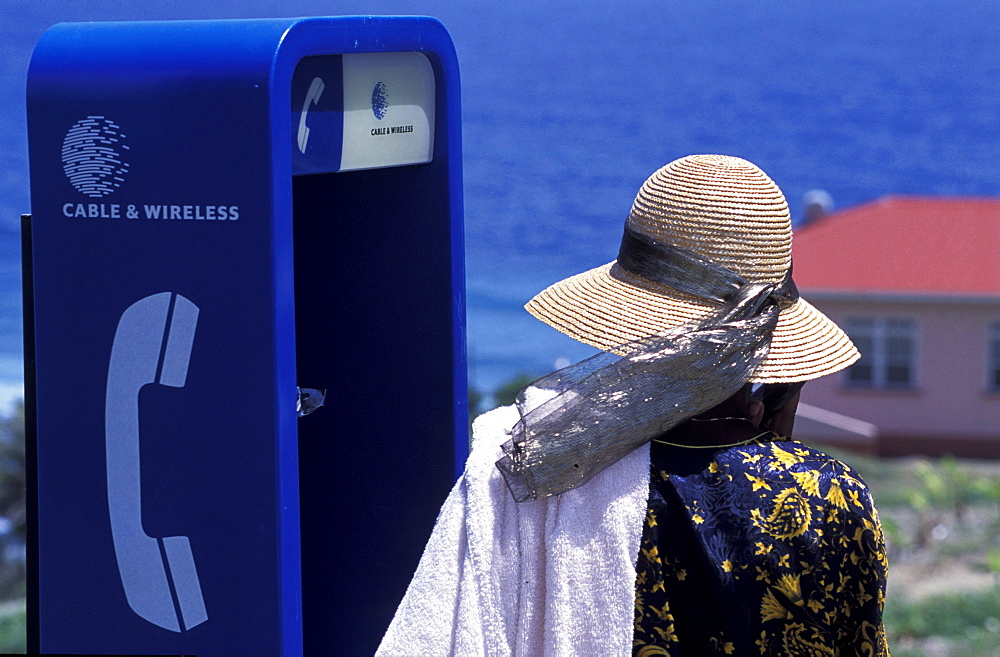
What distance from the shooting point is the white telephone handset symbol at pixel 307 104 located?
1873 mm

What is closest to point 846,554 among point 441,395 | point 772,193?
point 772,193

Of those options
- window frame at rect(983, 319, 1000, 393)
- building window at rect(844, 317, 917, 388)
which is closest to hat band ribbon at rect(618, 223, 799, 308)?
building window at rect(844, 317, 917, 388)

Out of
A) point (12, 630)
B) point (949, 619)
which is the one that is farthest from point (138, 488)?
point (949, 619)

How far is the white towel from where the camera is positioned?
5.27 feet

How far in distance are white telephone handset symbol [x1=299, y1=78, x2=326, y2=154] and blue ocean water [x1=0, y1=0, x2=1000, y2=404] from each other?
82.2 ft

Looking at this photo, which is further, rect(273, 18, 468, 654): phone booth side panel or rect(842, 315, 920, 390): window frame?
rect(842, 315, 920, 390): window frame

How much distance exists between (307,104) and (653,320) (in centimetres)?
64

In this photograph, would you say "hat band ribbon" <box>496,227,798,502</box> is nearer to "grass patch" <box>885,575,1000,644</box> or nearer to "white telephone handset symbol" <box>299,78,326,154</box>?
"white telephone handset symbol" <box>299,78,326,154</box>

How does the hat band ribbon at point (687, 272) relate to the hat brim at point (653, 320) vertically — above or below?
above

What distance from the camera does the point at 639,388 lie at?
5.52 feet

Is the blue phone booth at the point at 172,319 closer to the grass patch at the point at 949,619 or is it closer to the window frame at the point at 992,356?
the grass patch at the point at 949,619

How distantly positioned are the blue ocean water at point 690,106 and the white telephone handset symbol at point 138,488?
2517 cm

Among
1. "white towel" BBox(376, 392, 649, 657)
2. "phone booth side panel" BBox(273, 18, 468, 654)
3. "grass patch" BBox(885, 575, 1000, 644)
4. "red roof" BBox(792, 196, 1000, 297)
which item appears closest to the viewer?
"white towel" BBox(376, 392, 649, 657)

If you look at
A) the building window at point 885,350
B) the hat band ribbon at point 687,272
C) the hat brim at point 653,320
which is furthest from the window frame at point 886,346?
the hat band ribbon at point 687,272
